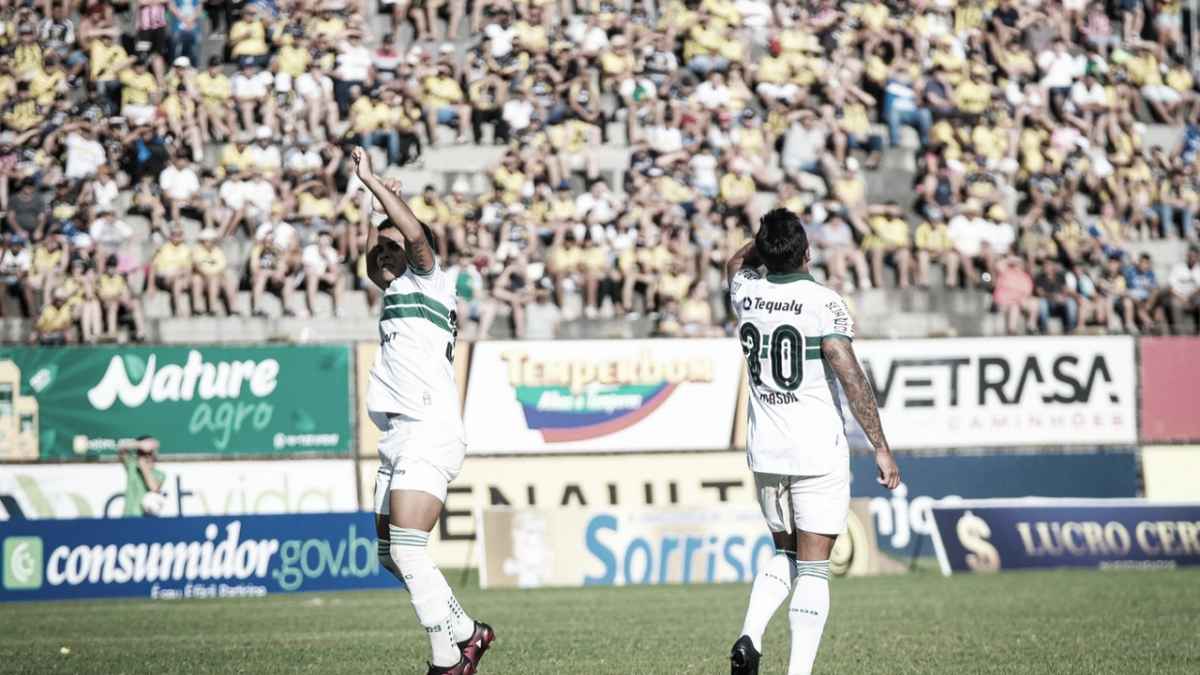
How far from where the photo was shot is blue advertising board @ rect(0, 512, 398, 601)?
69.4ft

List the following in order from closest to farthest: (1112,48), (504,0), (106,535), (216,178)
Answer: (106,535), (216,178), (504,0), (1112,48)

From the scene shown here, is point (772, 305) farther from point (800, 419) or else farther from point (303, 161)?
point (303, 161)

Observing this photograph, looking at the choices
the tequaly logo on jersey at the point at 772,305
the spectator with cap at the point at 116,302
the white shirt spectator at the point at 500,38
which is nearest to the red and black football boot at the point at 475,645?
the tequaly logo on jersey at the point at 772,305

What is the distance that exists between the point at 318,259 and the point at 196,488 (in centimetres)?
424

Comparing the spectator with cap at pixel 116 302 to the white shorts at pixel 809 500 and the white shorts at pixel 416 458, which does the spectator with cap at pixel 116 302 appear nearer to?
the white shorts at pixel 416 458

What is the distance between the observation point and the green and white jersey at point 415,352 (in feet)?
32.6

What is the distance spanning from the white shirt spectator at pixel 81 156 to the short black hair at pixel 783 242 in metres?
20.0

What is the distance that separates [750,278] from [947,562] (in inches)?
613

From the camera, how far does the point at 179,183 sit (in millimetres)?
27234

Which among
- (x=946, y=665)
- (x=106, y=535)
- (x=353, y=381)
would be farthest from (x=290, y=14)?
(x=946, y=665)

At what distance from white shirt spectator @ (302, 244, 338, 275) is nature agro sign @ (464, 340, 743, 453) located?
113 inches

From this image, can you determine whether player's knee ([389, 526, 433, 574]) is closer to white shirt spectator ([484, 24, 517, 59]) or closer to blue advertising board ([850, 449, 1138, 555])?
blue advertising board ([850, 449, 1138, 555])

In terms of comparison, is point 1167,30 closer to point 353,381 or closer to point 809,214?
point 809,214

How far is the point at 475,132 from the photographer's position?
29.2 meters
